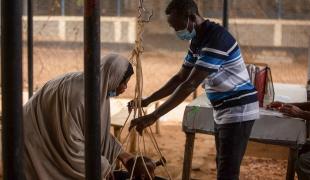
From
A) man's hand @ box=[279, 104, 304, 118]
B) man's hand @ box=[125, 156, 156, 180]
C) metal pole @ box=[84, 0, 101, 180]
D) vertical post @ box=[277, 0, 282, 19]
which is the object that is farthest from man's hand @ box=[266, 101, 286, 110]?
vertical post @ box=[277, 0, 282, 19]

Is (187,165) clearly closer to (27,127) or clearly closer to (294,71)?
(27,127)

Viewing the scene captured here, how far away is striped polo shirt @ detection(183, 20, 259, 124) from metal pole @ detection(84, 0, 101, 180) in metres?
1.03

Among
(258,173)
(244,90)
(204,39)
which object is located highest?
(204,39)

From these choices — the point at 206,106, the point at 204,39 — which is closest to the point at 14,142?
the point at 204,39

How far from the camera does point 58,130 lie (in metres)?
2.89

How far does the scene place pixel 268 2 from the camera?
957 centimetres

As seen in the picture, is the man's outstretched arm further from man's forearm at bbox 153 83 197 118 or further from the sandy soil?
the sandy soil

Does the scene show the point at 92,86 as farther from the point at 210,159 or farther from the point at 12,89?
the point at 210,159

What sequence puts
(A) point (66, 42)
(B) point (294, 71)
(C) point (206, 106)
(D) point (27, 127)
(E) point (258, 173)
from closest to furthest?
(D) point (27, 127) < (C) point (206, 106) < (E) point (258, 173) < (B) point (294, 71) < (A) point (66, 42)

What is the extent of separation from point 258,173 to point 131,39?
608 centimetres

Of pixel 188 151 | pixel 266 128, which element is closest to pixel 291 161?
pixel 266 128

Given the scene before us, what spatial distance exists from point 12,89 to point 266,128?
7.61 feet

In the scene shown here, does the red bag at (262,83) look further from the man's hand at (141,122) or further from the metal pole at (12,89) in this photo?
the metal pole at (12,89)

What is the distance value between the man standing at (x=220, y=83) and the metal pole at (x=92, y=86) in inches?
33.0
